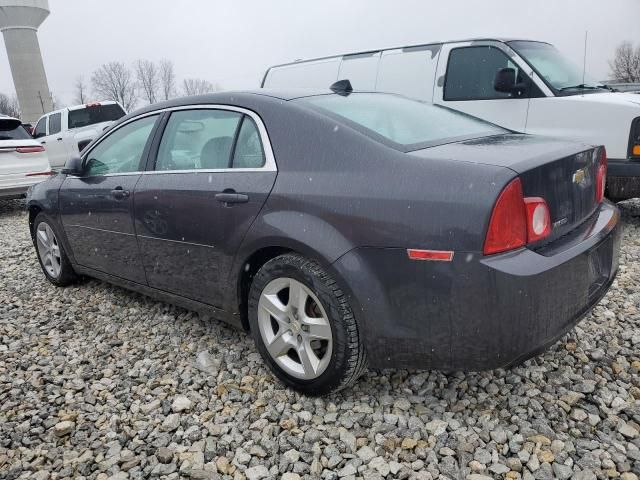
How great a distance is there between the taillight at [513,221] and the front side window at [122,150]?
2.26 metres

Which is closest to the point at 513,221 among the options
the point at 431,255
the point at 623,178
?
the point at 431,255

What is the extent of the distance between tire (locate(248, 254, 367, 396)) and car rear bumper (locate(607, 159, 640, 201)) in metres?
3.71

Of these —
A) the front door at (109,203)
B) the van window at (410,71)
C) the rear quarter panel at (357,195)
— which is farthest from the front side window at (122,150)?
the van window at (410,71)

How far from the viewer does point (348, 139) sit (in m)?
2.29

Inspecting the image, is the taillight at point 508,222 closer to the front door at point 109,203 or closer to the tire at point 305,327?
the tire at point 305,327

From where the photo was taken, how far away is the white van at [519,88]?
480cm

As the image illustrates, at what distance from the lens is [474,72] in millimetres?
5664

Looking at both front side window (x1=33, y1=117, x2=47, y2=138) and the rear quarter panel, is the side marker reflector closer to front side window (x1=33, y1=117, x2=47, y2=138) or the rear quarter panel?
the rear quarter panel

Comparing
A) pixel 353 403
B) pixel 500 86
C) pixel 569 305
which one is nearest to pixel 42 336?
pixel 353 403

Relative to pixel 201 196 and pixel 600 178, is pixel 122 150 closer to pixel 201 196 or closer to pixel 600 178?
pixel 201 196

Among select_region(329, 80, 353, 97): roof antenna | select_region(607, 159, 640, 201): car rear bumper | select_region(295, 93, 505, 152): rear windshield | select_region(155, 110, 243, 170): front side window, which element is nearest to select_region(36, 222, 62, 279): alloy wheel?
select_region(155, 110, 243, 170): front side window

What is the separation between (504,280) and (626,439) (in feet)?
3.01

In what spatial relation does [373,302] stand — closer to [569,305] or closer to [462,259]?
[462,259]

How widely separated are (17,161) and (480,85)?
6883mm
